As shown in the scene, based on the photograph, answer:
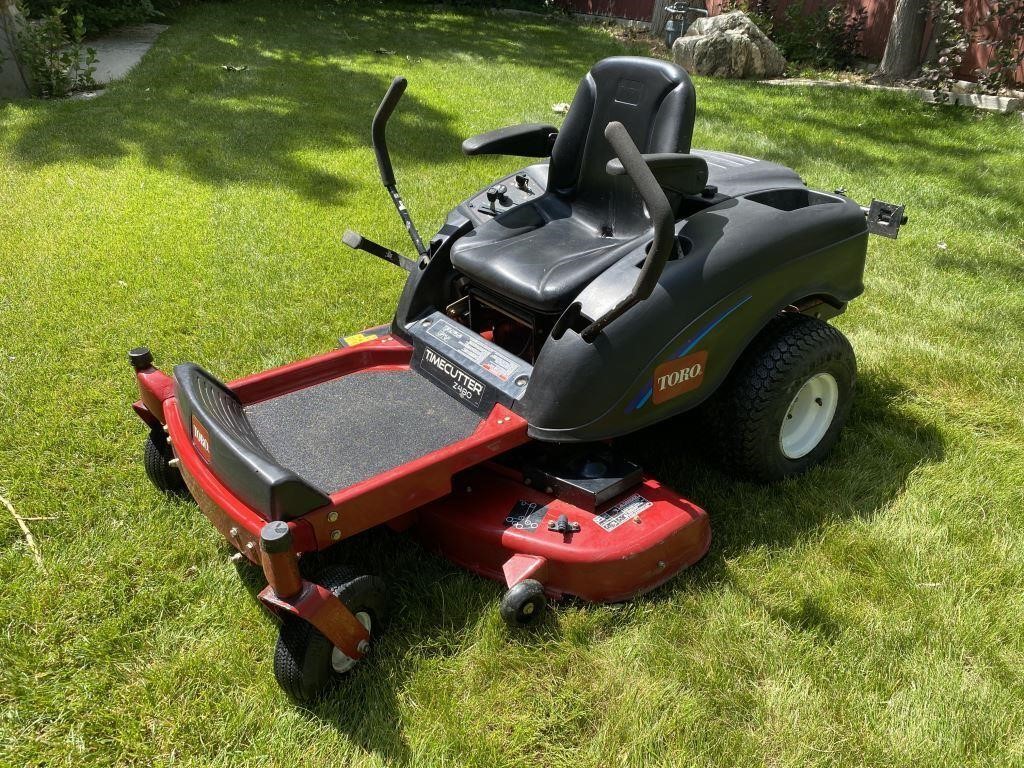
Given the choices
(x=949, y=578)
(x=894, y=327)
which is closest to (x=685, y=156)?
(x=949, y=578)

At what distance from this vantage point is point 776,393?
7.84 feet

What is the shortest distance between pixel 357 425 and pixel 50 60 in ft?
19.9

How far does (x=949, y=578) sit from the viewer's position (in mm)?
2258

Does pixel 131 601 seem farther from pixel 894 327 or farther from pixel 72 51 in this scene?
pixel 72 51

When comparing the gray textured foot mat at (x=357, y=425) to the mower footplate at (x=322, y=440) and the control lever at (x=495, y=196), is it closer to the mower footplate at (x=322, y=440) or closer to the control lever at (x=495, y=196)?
the mower footplate at (x=322, y=440)

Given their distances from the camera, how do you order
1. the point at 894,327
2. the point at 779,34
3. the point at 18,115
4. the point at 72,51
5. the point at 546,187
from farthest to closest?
the point at 779,34 → the point at 72,51 → the point at 18,115 → the point at 894,327 → the point at 546,187

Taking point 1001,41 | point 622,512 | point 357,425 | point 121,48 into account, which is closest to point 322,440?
point 357,425

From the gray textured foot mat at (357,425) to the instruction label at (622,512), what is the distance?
1.52 ft

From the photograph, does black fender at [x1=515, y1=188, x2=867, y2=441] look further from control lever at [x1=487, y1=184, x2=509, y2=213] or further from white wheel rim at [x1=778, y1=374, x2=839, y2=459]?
control lever at [x1=487, y1=184, x2=509, y2=213]

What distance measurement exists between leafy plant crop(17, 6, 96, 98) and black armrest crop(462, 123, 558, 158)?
211 inches

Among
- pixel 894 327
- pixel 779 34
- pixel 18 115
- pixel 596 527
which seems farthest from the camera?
pixel 779 34

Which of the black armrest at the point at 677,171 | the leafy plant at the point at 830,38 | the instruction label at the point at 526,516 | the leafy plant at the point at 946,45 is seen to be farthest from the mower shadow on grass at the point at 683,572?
the leafy plant at the point at 830,38

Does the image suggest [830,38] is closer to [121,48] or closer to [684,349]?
[121,48]

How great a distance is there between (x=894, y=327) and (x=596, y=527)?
2.20 m
